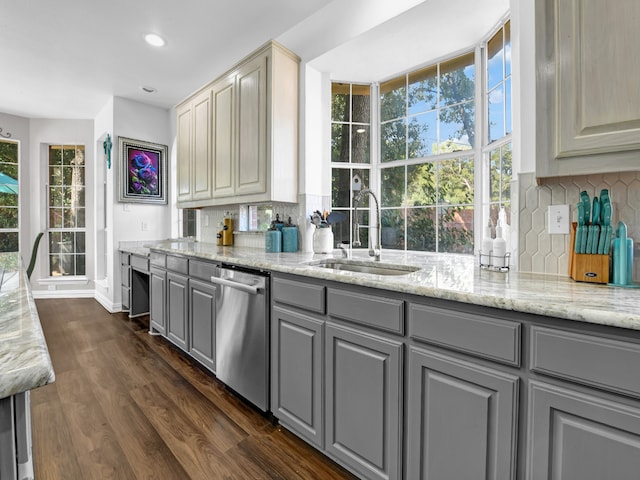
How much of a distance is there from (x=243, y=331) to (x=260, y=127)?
1.53 metres

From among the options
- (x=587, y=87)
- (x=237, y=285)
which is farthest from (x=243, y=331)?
(x=587, y=87)

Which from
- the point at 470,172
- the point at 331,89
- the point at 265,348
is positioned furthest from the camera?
the point at 331,89

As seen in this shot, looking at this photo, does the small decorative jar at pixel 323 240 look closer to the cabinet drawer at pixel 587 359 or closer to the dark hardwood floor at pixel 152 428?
the dark hardwood floor at pixel 152 428

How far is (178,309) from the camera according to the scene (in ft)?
9.15

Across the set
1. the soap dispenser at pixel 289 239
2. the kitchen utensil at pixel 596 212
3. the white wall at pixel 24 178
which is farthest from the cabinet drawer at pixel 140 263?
the kitchen utensil at pixel 596 212

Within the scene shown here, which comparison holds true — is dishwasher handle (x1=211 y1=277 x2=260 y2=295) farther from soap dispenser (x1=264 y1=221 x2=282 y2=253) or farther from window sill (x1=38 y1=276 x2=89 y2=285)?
window sill (x1=38 y1=276 x2=89 y2=285)

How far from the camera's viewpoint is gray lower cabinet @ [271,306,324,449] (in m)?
1.59

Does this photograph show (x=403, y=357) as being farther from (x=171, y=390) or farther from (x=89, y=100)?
(x=89, y=100)

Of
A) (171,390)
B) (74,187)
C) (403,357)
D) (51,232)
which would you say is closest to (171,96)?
(74,187)

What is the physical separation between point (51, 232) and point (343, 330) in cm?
560

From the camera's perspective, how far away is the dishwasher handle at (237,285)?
190 centimetres

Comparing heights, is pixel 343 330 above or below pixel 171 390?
above

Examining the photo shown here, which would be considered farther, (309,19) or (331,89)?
(331,89)

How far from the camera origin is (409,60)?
245 cm
